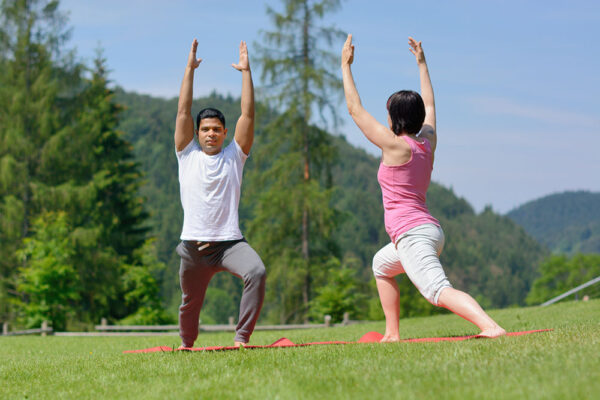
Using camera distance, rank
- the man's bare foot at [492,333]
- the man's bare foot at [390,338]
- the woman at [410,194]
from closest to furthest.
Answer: the man's bare foot at [492,333] → the woman at [410,194] → the man's bare foot at [390,338]

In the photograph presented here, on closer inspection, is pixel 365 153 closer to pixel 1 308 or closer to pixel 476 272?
pixel 476 272

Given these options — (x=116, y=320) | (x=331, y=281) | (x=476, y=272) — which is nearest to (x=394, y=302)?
(x=331, y=281)

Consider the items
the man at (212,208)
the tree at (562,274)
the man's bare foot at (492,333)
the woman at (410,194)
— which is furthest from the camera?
the tree at (562,274)

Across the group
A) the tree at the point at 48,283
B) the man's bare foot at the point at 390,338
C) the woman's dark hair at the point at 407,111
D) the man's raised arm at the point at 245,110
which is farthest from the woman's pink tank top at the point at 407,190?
the tree at the point at 48,283

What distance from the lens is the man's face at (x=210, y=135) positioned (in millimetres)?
6316

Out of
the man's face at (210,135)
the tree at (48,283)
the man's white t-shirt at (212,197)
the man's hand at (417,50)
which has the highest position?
the man's hand at (417,50)

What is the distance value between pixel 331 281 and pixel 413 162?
71.9 ft

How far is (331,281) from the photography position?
89.3 ft

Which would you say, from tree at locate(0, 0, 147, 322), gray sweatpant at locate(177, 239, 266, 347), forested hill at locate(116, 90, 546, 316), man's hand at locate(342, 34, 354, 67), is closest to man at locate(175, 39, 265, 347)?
gray sweatpant at locate(177, 239, 266, 347)

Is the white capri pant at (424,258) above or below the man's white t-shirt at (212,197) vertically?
below

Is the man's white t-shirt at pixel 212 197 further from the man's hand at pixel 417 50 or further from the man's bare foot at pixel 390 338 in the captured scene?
the man's hand at pixel 417 50

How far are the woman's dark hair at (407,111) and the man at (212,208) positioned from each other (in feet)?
4.72

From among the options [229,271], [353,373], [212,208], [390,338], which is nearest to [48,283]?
[229,271]

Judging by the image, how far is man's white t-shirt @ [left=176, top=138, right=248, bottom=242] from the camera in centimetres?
607
